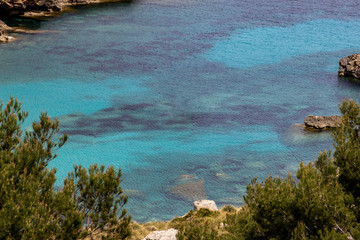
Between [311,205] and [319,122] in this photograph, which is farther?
[319,122]

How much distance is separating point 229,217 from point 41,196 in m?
7.71

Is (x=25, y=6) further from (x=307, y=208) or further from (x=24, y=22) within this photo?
(x=307, y=208)

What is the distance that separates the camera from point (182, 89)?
2098 inches

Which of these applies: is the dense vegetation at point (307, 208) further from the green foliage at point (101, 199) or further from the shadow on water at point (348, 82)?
the shadow on water at point (348, 82)

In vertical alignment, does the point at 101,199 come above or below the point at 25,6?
A: below

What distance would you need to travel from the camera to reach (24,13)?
75.1 meters

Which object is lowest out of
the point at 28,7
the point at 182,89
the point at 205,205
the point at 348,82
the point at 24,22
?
the point at 205,205

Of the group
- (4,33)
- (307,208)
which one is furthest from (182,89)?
(307,208)

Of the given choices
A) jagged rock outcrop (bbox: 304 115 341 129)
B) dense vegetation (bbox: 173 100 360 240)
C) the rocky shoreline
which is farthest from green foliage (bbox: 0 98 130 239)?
the rocky shoreline

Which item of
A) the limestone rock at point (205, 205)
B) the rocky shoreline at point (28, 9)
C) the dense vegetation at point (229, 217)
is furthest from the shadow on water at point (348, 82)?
the rocky shoreline at point (28, 9)

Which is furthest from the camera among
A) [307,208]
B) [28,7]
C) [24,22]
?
[28,7]

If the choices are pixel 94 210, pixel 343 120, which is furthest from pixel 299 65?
pixel 94 210

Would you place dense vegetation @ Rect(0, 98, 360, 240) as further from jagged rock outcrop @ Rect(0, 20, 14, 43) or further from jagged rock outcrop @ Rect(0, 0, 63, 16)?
jagged rock outcrop @ Rect(0, 0, 63, 16)

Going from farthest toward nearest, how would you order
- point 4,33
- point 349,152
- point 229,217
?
1. point 4,33
2. point 229,217
3. point 349,152
